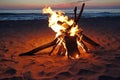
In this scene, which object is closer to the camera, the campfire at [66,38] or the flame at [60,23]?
the campfire at [66,38]

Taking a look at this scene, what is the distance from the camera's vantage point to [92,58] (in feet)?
23.7

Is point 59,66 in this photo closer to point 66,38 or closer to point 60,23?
point 66,38

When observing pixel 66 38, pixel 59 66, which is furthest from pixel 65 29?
pixel 59 66

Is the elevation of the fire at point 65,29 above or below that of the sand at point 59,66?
above

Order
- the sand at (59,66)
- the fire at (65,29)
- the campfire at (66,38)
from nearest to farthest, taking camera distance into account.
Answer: the sand at (59,66), the campfire at (66,38), the fire at (65,29)

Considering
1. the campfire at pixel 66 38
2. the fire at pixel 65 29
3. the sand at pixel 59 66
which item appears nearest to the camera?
the sand at pixel 59 66

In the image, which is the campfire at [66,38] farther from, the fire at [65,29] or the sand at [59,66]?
the sand at [59,66]

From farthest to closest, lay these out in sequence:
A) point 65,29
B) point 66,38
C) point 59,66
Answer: point 65,29 → point 66,38 → point 59,66

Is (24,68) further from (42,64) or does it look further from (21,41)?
(21,41)

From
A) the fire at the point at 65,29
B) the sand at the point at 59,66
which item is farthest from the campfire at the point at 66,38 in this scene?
the sand at the point at 59,66

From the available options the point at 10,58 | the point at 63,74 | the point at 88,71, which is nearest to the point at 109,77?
the point at 88,71

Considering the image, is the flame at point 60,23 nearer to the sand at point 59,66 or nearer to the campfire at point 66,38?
the campfire at point 66,38

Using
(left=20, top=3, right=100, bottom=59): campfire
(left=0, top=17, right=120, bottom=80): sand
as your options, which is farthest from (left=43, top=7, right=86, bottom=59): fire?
(left=0, top=17, right=120, bottom=80): sand

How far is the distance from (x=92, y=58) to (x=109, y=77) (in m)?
1.66
